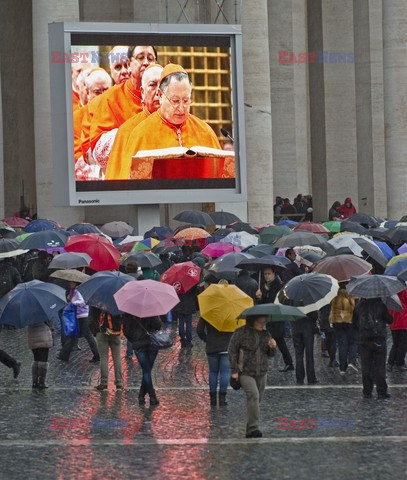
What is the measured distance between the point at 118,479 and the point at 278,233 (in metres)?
13.4

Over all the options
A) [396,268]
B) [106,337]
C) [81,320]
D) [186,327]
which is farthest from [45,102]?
[106,337]

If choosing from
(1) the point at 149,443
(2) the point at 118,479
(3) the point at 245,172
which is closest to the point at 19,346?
(1) the point at 149,443

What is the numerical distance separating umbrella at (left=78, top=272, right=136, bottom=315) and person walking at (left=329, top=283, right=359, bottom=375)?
255 centimetres

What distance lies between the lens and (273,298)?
1783cm

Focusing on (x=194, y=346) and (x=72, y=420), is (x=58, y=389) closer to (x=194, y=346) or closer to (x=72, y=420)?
(x=72, y=420)

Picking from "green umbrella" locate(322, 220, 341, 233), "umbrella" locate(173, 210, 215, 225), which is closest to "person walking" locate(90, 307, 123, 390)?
"umbrella" locate(173, 210, 215, 225)

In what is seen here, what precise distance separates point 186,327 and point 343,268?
3287mm

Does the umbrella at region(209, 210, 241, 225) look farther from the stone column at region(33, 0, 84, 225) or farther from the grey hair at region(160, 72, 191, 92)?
the stone column at region(33, 0, 84, 225)

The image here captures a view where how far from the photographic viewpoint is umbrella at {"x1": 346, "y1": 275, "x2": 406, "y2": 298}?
1499 cm

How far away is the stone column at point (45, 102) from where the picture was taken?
103ft

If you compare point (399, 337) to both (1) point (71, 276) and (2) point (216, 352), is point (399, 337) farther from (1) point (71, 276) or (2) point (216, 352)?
(1) point (71, 276)

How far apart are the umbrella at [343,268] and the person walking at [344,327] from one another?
12 cm

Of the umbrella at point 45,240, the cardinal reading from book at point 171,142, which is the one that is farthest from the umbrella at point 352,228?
the cardinal reading from book at point 171,142

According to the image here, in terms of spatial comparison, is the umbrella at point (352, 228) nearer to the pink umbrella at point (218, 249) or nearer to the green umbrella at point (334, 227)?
the green umbrella at point (334, 227)
